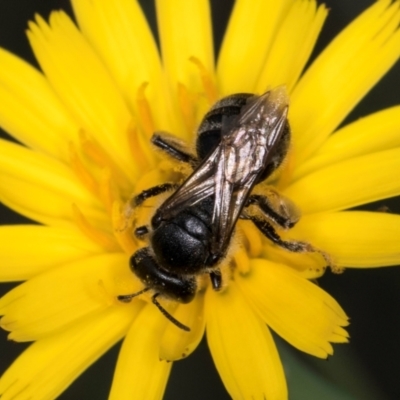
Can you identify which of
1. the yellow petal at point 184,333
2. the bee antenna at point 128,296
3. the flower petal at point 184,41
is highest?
the flower petal at point 184,41

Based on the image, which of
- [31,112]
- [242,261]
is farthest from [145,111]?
[242,261]

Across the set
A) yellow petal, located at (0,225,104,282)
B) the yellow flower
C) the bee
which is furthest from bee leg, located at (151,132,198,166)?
yellow petal, located at (0,225,104,282)

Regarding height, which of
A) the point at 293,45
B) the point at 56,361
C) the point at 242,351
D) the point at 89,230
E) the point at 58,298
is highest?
the point at 293,45

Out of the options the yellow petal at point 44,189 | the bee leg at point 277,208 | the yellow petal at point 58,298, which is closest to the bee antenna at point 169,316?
the yellow petal at point 58,298

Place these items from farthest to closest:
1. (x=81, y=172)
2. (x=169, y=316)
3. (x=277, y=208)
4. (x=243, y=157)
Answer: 1. (x=81, y=172)
2. (x=277, y=208)
3. (x=169, y=316)
4. (x=243, y=157)

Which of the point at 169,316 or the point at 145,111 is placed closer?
the point at 169,316

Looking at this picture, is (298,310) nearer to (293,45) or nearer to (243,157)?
(243,157)

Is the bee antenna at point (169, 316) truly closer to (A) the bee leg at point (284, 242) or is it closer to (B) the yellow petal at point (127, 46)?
(A) the bee leg at point (284, 242)
